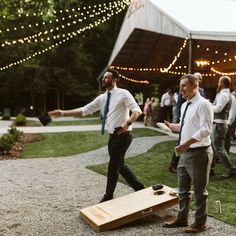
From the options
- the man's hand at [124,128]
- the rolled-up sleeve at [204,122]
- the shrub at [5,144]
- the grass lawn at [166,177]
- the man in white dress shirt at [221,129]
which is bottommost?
the shrub at [5,144]

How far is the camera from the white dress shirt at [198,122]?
13.9 ft

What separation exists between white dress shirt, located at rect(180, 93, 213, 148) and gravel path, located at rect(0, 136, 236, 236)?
3.54 feet

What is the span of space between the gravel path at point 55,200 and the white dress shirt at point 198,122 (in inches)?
42.5

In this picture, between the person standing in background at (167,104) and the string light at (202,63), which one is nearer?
the person standing in background at (167,104)

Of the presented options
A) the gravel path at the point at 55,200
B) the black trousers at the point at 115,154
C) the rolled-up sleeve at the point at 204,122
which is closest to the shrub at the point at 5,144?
the gravel path at the point at 55,200

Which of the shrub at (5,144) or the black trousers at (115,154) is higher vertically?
the black trousers at (115,154)

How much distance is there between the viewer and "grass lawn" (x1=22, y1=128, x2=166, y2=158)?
38.2 feet

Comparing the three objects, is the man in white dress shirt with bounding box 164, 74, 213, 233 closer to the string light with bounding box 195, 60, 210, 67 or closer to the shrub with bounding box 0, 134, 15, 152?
the shrub with bounding box 0, 134, 15, 152

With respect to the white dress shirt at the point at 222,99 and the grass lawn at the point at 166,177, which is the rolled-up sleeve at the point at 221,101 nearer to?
the white dress shirt at the point at 222,99

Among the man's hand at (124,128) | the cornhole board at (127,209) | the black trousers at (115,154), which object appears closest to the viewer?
the cornhole board at (127,209)

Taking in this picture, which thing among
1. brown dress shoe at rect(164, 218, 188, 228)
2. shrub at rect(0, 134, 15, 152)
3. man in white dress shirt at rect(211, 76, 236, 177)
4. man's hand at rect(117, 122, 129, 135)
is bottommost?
shrub at rect(0, 134, 15, 152)

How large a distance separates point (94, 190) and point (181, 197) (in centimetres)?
237

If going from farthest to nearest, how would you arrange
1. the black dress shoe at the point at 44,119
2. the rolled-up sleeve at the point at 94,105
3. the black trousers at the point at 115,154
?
1. the rolled-up sleeve at the point at 94,105
2. the black trousers at the point at 115,154
3. the black dress shoe at the point at 44,119

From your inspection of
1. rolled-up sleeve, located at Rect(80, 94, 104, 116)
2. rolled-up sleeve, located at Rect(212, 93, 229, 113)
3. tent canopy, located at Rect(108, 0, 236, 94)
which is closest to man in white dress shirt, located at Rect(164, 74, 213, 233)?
rolled-up sleeve, located at Rect(80, 94, 104, 116)
